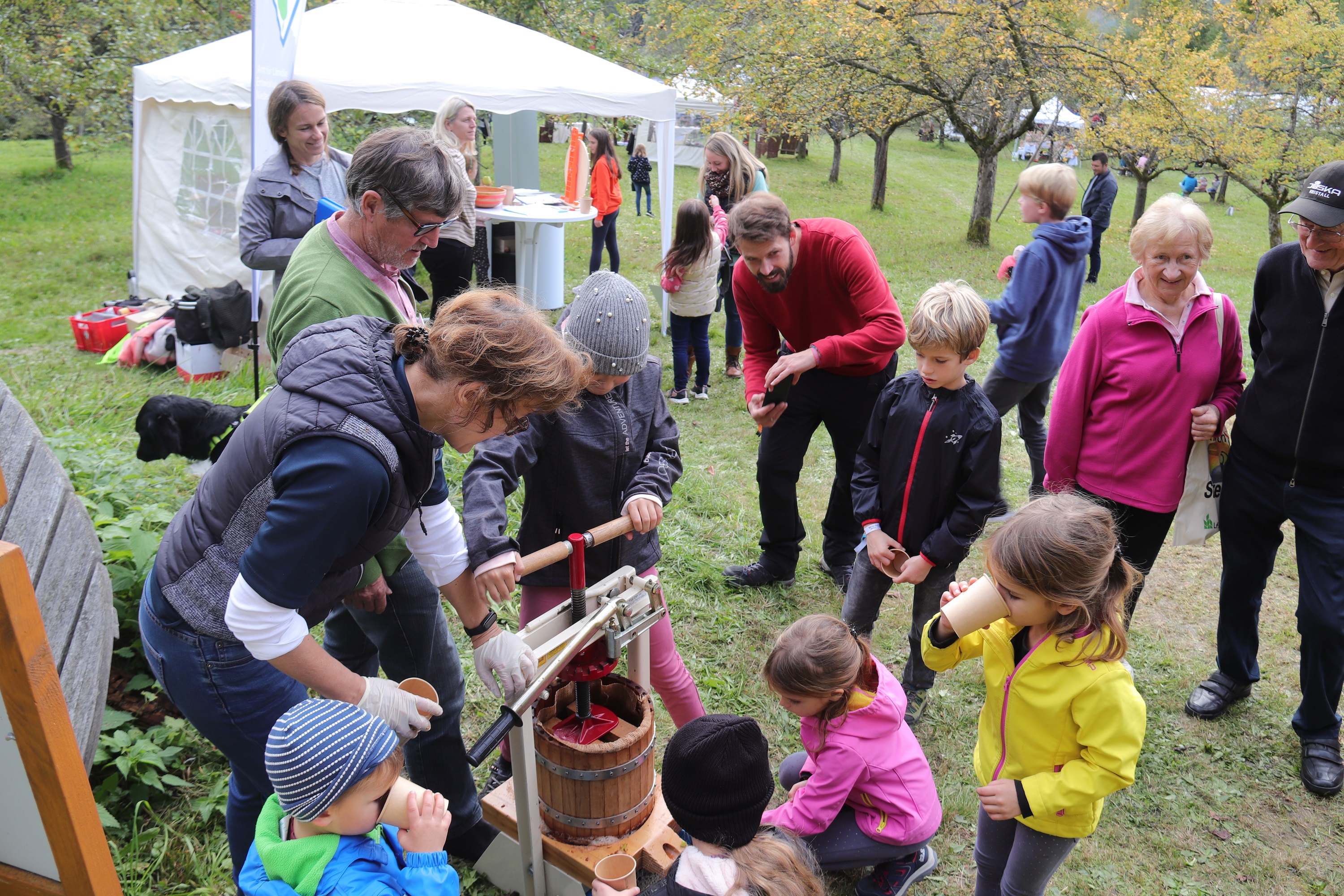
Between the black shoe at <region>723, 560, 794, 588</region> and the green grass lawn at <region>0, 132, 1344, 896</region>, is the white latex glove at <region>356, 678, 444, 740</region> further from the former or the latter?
the black shoe at <region>723, 560, 794, 588</region>

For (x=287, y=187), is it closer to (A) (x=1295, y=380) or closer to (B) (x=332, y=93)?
(B) (x=332, y=93)

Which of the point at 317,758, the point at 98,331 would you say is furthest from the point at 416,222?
the point at 98,331

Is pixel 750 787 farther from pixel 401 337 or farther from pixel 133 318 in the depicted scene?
pixel 133 318

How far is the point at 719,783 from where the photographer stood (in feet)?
5.91

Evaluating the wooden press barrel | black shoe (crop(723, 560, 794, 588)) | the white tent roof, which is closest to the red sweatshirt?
black shoe (crop(723, 560, 794, 588))

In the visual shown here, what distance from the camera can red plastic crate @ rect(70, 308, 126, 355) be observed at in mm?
6984

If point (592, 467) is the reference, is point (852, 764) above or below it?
below

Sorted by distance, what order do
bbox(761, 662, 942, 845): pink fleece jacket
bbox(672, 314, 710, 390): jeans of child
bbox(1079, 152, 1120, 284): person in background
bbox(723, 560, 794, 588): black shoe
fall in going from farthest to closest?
bbox(1079, 152, 1120, 284): person in background < bbox(672, 314, 710, 390): jeans of child < bbox(723, 560, 794, 588): black shoe < bbox(761, 662, 942, 845): pink fleece jacket

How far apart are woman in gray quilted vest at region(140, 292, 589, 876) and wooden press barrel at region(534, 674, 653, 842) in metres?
0.42

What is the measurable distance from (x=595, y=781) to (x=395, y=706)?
0.70 m

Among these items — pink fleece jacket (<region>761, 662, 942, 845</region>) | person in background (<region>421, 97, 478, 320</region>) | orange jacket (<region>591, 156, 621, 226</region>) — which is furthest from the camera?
orange jacket (<region>591, 156, 621, 226</region>)

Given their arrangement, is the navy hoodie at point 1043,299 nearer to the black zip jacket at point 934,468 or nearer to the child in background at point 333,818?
the black zip jacket at point 934,468

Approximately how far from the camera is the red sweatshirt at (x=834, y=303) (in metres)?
3.57

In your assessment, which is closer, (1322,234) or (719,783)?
(719,783)
